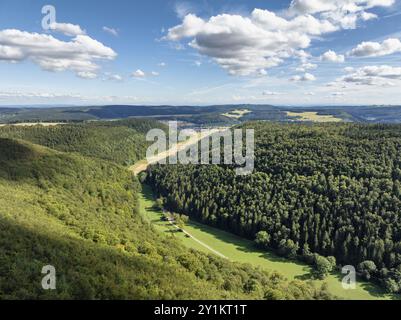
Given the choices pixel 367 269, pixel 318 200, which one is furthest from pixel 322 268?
pixel 318 200

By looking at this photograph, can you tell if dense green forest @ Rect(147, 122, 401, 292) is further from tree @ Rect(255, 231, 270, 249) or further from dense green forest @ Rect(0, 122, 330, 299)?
dense green forest @ Rect(0, 122, 330, 299)

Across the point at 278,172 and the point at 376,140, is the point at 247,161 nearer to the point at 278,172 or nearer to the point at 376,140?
the point at 278,172

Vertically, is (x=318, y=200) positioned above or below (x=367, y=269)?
above

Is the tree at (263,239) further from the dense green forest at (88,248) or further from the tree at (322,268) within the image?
the dense green forest at (88,248)

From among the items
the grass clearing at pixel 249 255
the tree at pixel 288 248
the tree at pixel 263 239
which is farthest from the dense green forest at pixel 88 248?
the tree at pixel 263 239

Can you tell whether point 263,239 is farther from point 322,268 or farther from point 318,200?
point 318,200
